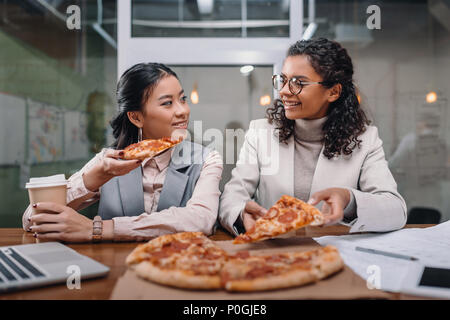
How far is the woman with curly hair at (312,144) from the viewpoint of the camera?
1830 mm

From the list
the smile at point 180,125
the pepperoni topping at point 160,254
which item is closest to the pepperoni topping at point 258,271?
the pepperoni topping at point 160,254

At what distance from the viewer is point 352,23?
13.0 ft

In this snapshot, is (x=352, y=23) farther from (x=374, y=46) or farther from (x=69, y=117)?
(x=69, y=117)

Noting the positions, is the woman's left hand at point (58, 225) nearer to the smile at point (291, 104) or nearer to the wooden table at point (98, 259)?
the wooden table at point (98, 259)

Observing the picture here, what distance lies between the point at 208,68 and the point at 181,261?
189cm

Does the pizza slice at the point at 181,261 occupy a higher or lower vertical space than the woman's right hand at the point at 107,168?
lower

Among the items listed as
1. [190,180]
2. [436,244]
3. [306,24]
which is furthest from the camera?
[306,24]

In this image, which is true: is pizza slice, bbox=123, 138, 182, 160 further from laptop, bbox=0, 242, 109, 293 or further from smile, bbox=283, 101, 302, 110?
smile, bbox=283, 101, 302, 110

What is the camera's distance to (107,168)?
1506 mm

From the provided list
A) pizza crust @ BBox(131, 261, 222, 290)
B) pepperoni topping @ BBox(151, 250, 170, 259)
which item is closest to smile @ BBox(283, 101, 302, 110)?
pepperoni topping @ BBox(151, 250, 170, 259)

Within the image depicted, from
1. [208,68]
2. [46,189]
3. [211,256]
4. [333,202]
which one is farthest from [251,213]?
[208,68]

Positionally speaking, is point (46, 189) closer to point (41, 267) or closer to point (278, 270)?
point (41, 267)
